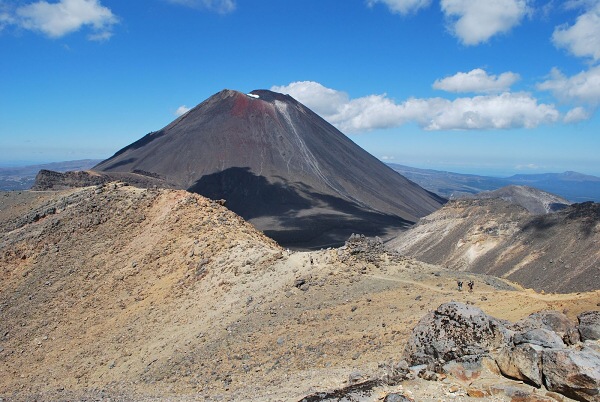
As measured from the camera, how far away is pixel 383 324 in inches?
513

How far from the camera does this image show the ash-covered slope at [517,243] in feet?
118

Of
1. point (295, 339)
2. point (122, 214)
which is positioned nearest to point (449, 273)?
point (295, 339)

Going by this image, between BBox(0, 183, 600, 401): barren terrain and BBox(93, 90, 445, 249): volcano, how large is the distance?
46.4 metres

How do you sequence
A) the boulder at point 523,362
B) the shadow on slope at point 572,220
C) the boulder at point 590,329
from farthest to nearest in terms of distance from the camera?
the shadow on slope at point 572,220, the boulder at point 590,329, the boulder at point 523,362

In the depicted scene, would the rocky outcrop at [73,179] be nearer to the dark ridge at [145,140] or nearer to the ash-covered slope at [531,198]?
the dark ridge at [145,140]

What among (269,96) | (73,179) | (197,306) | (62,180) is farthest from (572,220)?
(269,96)

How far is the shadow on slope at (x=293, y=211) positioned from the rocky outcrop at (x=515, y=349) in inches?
2055

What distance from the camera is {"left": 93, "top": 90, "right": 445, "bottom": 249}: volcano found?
8225cm

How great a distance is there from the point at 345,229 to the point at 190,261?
Result: 2181 inches

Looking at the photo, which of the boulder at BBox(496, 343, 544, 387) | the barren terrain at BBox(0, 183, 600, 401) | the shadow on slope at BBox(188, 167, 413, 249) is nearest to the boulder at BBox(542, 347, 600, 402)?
the boulder at BBox(496, 343, 544, 387)

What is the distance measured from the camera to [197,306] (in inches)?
661

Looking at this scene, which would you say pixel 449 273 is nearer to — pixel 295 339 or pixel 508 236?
pixel 295 339

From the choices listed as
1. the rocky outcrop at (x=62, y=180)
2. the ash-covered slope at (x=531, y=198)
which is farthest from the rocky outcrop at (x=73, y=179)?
the ash-covered slope at (x=531, y=198)

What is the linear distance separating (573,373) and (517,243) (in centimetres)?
4078
